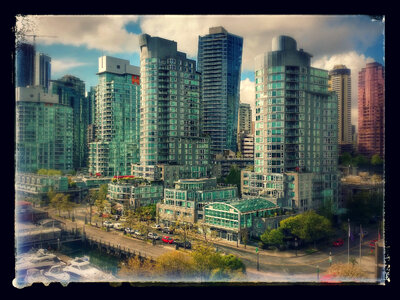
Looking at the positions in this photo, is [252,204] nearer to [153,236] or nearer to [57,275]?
[153,236]

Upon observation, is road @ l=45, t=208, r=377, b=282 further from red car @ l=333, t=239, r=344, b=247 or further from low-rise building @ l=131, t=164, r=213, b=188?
low-rise building @ l=131, t=164, r=213, b=188

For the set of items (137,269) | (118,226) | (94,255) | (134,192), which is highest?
(134,192)

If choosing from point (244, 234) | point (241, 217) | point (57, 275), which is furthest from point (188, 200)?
point (57, 275)

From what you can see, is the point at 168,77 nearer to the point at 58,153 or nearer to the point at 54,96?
the point at 54,96

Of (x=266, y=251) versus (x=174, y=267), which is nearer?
(x=174, y=267)

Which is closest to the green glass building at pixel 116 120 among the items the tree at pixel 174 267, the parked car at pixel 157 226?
the parked car at pixel 157 226

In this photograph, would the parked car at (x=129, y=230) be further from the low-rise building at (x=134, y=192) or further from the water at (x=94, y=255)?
the low-rise building at (x=134, y=192)
